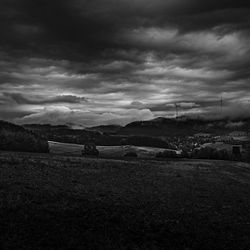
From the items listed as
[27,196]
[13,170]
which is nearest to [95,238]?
[27,196]

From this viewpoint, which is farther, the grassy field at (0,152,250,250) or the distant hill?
the distant hill

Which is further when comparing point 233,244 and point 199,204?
point 199,204

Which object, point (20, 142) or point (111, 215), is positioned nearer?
point (111, 215)

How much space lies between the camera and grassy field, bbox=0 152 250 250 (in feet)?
50.7

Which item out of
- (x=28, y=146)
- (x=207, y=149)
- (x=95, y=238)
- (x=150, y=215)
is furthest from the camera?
→ (x=207, y=149)

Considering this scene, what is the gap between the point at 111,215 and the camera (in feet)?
64.5

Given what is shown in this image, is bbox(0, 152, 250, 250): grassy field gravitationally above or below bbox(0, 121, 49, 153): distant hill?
below

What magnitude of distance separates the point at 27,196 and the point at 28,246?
8209mm

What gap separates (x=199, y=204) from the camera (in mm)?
26734

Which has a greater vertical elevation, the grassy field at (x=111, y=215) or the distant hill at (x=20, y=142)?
the distant hill at (x=20, y=142)

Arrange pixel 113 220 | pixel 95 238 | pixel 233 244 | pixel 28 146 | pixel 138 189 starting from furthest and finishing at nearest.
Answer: pixel 28 146, pixel 138 189, pixel 113 220, pixel 233 244, pixel 95 238

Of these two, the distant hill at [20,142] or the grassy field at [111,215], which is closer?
the grassy field at [111,215]

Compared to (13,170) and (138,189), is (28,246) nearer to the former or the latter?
(138,189)

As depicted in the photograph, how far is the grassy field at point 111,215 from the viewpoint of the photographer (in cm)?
1546
